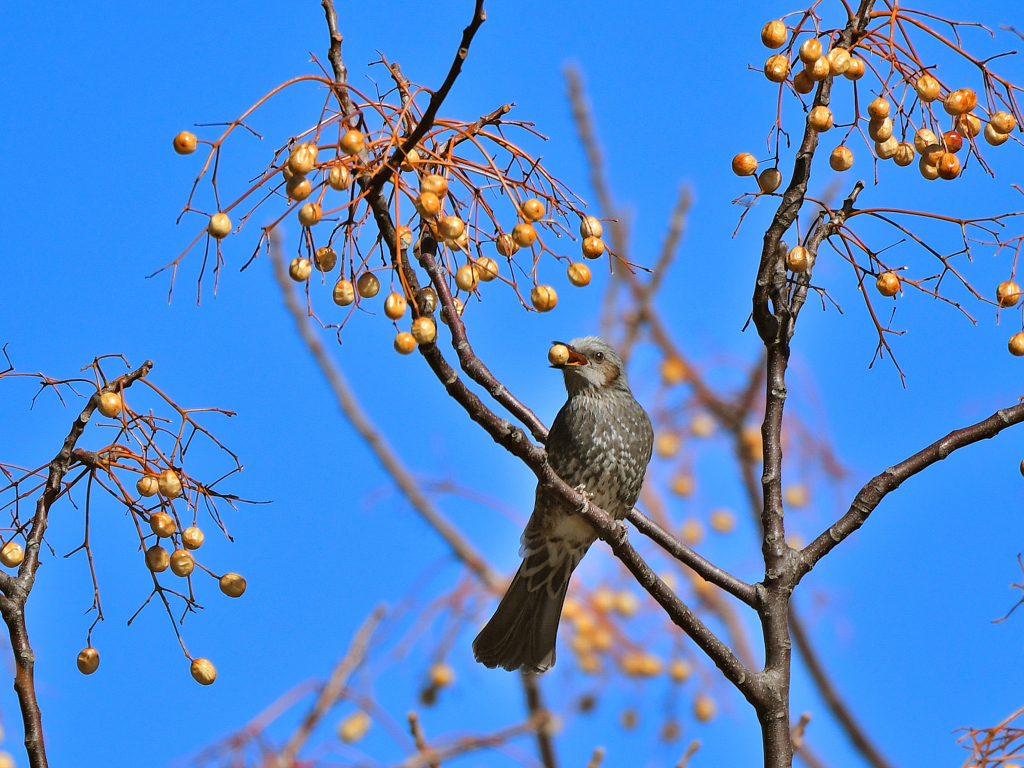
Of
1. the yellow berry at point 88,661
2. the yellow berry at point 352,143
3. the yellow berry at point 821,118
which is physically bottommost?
the yellow berry at point 88,661

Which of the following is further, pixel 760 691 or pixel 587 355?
pixel 587 355

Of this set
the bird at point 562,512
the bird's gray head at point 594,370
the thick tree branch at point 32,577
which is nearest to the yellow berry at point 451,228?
the thick tree branch at point 32,577

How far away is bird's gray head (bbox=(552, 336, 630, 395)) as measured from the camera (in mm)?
5562

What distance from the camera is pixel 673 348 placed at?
23.4 ft

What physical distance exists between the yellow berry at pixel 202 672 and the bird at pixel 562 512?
2251 mm

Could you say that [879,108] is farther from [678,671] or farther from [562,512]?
[678,671]

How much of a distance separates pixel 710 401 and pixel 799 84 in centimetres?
386

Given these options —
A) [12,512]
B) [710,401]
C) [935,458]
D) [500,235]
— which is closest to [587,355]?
[710,401]

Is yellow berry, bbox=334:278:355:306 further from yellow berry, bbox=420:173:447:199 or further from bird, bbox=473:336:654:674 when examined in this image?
bird, bbox=473:336:654:674

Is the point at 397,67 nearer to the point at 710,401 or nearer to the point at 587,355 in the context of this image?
the point at 587,355

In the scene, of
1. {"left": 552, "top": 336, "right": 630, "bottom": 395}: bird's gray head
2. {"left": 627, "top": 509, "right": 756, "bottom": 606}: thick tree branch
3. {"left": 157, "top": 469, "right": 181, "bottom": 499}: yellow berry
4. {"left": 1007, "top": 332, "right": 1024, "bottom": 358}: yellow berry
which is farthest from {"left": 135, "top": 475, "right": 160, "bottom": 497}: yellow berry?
{"left": 552, "top": 336, "right": 630, "bottom": 395}: bird's gray head

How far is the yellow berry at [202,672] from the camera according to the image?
3088 mm

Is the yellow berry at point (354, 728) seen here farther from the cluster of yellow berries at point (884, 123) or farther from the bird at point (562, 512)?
the cluster of yellow berries at point (884, 123)

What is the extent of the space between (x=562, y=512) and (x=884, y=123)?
242 cm
